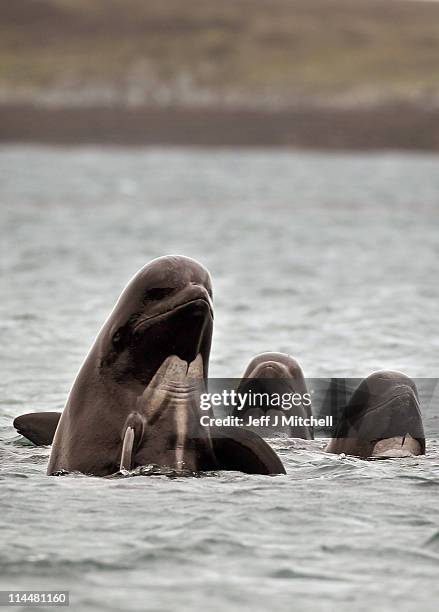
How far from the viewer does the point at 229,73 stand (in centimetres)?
13400

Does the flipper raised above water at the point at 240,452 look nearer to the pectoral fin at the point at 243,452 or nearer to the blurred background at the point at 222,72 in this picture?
the pectoral fin at the point at 243,452

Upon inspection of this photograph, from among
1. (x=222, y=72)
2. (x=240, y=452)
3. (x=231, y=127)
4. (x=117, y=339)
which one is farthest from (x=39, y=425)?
(x=222, y=72)

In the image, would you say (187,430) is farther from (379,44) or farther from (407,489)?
(379,44)

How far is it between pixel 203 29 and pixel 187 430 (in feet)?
463

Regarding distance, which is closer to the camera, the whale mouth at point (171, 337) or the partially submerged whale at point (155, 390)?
the whale mouth at point (171, 337)

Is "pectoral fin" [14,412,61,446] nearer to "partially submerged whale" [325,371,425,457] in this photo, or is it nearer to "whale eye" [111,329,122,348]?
"whale eye" [111,329,122,348]

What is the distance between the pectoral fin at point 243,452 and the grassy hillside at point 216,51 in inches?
4033

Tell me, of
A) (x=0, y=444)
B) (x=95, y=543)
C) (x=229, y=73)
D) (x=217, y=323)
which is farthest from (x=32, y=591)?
(x=229, y=73)

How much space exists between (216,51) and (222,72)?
761 centimetres

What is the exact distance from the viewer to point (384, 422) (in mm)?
12719

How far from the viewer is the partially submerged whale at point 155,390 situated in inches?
442
